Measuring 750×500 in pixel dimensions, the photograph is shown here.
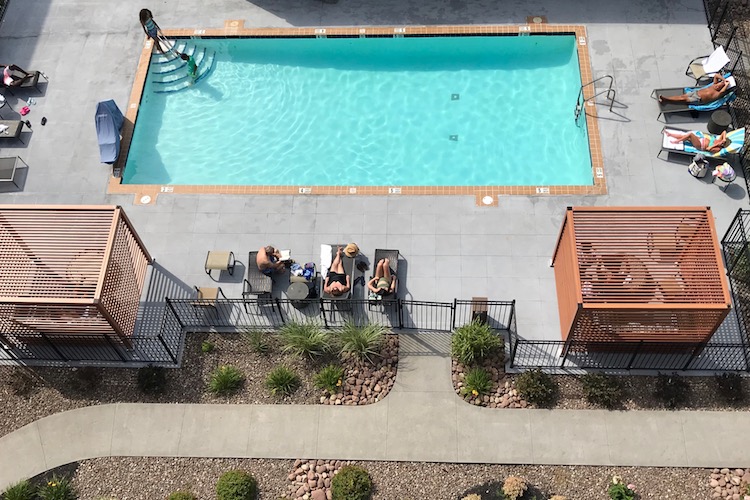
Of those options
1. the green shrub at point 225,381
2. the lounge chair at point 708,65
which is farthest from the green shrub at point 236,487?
the lounge chair at point 708,65

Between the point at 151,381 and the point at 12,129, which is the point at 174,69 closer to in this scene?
the point at 12,129

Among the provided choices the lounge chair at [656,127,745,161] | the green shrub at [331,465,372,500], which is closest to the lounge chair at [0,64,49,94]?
the green shrub at [331,465,372,500]

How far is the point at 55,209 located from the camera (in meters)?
16.7

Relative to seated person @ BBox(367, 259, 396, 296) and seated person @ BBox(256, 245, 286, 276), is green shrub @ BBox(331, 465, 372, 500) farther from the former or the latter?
seated person @ BBox(256, 245, 286, 276)

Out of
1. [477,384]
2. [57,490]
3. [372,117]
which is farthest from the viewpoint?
[372,117]

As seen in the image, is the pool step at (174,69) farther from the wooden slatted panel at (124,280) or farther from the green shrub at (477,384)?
the green shrub at (477,384)

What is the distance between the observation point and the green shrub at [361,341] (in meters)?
16.6

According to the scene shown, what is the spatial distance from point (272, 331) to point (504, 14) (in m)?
15.3

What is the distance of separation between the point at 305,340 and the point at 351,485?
3.98 meters

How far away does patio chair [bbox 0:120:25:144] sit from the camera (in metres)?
21.1

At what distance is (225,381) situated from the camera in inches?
650

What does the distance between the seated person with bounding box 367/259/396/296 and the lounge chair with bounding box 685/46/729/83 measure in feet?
43.4

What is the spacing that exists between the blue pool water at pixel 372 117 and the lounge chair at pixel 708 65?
3.96m

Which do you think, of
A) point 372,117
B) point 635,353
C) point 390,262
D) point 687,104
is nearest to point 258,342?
point 390,262
